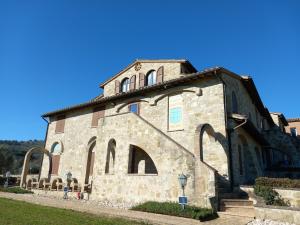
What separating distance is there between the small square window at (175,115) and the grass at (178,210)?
6147mm

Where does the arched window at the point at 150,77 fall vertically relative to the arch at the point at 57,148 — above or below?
above

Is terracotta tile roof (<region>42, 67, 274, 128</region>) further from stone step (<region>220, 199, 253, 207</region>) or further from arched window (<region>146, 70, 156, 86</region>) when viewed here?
stone step (<region>220, 199, 253, 207</region>)

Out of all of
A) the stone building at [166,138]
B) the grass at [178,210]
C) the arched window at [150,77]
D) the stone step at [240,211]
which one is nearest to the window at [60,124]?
the stone building at [166,138]

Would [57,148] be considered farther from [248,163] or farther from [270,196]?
[270,196]

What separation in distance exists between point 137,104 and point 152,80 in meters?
2.71

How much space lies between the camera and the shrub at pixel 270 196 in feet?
32.3

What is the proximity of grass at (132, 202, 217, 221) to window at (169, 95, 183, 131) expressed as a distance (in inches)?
232

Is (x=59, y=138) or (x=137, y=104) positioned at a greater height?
(x=137, y=104)

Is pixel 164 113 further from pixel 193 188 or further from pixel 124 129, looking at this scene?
pixel 193 188

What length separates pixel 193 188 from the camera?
1004cm

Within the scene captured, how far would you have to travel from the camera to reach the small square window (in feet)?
49.5

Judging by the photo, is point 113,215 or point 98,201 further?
point 98,201

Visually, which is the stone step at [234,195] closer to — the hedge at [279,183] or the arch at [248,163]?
the hedge at [279,183]

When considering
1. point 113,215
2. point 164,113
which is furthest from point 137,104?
point 113,215
